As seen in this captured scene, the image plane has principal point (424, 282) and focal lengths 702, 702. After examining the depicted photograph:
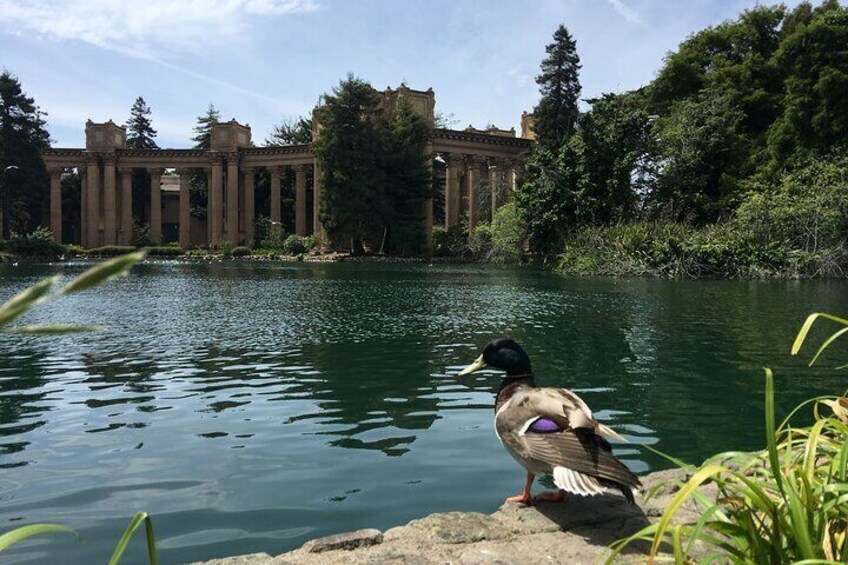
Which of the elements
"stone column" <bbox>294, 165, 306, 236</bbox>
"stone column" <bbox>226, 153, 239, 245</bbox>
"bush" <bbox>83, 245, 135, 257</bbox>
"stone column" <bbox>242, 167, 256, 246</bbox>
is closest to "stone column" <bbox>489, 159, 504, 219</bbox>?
"stone column" <bbox>294, 165, 306, 236</bbox>

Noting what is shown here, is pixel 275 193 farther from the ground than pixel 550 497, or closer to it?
farther from the ground

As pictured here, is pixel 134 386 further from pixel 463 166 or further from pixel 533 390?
pixel 463 166

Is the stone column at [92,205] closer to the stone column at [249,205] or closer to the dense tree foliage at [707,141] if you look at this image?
the stone column at [249,205]

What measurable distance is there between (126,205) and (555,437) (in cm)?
7666

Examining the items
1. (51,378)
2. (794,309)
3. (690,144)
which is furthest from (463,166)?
(51,378)

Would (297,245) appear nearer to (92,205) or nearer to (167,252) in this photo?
(167,252)

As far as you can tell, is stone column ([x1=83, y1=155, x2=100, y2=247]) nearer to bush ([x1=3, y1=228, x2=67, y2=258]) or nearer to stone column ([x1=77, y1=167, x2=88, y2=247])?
stone column ([x1=77, y1=167, x2=88, y2=247])

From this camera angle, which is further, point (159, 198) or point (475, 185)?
point (159, 198)

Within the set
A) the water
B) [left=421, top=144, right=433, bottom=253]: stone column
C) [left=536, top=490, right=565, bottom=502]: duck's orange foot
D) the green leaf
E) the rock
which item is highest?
[left=421, top=144, right=433, bottom=253]: stone column

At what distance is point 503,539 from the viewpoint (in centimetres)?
368

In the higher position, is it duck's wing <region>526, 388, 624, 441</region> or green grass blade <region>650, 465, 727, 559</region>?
green grass blade <region>650, 465, 727, 559</region>

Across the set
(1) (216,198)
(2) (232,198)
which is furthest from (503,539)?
(1) (216,198)

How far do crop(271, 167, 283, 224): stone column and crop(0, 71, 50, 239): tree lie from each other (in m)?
20.7

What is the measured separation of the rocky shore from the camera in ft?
11.2
